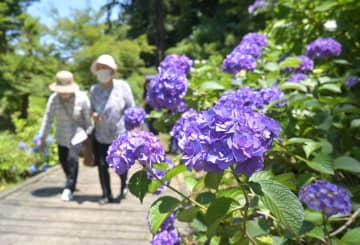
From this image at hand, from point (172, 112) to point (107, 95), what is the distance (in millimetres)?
2083

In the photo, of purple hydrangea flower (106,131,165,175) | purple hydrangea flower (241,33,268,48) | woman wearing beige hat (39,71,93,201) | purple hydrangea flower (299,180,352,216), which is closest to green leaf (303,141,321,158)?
purple hydrangea flower (299,180,352,216)

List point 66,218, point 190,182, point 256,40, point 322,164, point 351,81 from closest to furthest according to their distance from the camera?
point 322,164, point 190,182, point 351,81, point 256,40, point 66,218

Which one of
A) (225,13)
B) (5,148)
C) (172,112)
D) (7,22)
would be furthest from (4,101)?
(172,112)

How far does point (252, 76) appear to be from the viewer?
8.68 ft

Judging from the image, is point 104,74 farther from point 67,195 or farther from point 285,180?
point 285,180

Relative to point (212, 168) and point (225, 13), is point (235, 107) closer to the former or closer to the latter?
point (212, 168)

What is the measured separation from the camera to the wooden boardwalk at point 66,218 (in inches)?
140

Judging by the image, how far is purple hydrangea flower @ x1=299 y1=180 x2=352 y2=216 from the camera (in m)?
1.24

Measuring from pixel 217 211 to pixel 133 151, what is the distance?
0.35 meters

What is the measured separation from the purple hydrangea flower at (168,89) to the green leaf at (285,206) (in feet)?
3.93

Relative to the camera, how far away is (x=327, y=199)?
1.24 meters

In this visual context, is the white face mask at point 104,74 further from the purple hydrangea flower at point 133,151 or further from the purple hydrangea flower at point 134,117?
the purple hydrangea flower at point 133,151

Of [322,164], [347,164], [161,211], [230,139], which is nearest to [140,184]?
[161,211]

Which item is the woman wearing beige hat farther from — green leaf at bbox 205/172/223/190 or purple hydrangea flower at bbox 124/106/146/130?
green leaf at bbox 205/172/223/190
